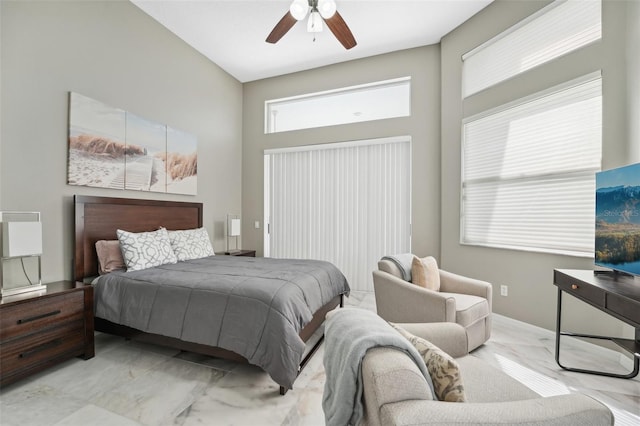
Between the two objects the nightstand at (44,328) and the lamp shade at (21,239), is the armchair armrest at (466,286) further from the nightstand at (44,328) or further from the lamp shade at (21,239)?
the lamp shade at (21,239)

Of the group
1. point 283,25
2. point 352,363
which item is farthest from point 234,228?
point 352,363

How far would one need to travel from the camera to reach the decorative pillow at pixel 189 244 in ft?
10.5

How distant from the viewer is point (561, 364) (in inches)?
88.0

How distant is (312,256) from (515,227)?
279cm

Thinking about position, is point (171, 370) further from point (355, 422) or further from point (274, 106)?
point (274, 106)

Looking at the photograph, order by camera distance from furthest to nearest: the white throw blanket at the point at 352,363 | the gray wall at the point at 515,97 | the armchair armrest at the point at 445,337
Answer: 1. the gray wall at the point at 515,97
2. the armchair armrest at the point at 445,337
3. the white throw blanket at the point at 352,363

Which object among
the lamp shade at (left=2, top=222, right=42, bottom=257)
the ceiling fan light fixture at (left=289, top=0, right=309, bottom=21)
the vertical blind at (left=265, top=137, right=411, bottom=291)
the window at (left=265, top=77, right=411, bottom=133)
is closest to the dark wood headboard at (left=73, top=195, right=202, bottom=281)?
the lamp shade at (left=2, top=222, right=42, bottom=257)

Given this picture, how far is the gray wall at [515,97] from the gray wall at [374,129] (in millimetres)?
179

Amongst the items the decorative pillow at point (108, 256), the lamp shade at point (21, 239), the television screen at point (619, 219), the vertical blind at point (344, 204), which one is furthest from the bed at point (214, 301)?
the television screen at point (619, 219)

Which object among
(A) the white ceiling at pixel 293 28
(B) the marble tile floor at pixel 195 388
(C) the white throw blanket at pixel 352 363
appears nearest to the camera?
(C) the white throw blanket at pixel 352 363

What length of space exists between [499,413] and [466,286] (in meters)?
2.00

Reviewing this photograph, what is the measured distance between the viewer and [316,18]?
8.38 ft

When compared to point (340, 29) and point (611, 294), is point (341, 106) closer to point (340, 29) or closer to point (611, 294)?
point (340, 29)

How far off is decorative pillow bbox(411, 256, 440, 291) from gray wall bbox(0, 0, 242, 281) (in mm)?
3151
